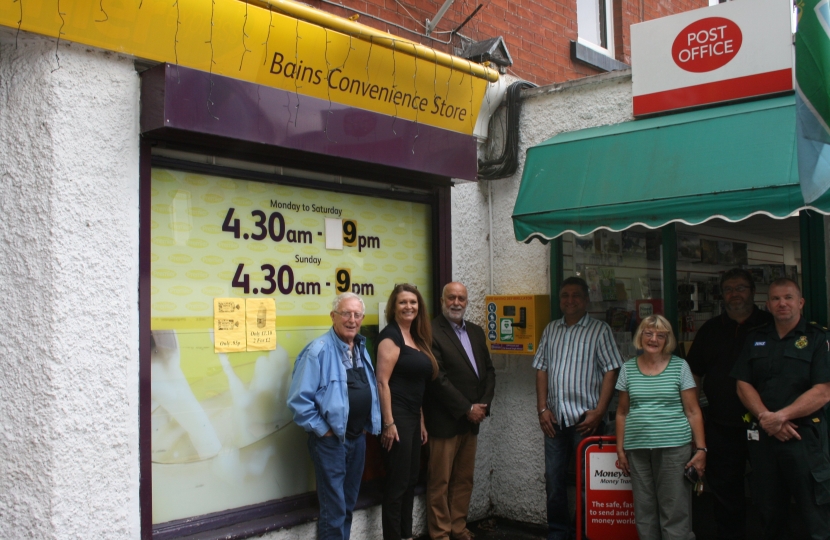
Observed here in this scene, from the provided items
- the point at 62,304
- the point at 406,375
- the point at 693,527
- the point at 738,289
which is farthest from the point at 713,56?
the point at 62,304

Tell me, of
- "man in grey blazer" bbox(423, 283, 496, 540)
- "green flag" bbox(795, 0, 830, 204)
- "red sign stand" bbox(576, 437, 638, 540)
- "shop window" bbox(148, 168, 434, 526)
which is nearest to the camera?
"green flag" bbox(795, 0, 830, 204)

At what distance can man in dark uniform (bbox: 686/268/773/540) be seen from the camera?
4.87 meters

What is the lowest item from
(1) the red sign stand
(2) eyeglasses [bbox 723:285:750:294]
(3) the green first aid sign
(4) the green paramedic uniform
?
(1) the red sign stand

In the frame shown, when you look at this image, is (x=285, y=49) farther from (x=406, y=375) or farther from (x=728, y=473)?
(x=728, y=473)

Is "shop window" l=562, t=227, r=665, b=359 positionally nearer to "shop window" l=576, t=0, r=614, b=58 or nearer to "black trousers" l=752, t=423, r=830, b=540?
"black trousers" l=752, t=423, r=830, b=540

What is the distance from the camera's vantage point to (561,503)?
5.52m

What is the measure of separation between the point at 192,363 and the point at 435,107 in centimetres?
252

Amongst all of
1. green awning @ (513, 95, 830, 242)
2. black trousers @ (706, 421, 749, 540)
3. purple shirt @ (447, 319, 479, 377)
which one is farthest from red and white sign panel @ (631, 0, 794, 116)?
black trousers @ (706, 421, 749, 540)

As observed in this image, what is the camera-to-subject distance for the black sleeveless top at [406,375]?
500cm

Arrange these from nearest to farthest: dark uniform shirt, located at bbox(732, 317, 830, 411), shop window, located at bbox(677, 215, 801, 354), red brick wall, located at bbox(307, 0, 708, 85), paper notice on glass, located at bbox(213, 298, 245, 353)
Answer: dark uniform shirt, located at bbox(732, 317, 830, 411) → paper notice on glass, located at bbox(213, 298, 245, 353) → red brick wall, located at bbox(307, 0, 708, 85) → shop window, located at bbox(677, 215, 801, 354)

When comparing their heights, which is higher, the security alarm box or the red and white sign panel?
the red and white sign panel

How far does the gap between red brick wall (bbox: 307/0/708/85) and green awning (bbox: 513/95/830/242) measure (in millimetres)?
1448

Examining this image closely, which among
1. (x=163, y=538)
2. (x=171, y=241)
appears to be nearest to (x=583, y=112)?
(x=171, y=241)

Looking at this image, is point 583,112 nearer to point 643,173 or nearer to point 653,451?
point 643,173
